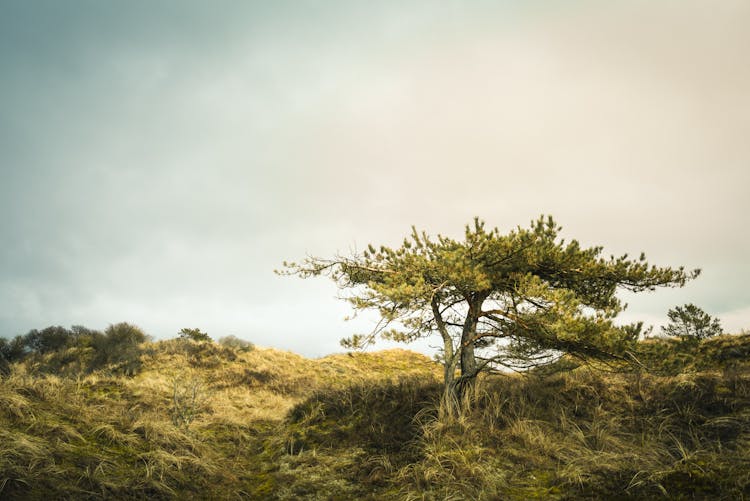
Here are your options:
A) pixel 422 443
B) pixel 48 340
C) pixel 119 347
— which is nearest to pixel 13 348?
pixel 48 340

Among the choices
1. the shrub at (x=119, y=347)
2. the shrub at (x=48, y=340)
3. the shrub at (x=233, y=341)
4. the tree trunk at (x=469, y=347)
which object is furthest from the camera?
the shrub at (x=233, y=341)

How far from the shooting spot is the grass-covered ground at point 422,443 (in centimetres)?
523

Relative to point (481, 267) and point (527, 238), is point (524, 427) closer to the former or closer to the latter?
point (481, 267)

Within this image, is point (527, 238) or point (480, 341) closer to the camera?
point (527, 238)

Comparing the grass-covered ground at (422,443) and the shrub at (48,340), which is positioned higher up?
the shrub at (48,340)

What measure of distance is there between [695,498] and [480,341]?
561 cm

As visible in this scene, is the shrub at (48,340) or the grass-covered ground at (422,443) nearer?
the grass-covered ground at (422,443)

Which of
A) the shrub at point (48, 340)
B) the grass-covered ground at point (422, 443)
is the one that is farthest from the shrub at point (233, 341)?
the grass-covered ground at point (422, 443)

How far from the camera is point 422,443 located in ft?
23.7

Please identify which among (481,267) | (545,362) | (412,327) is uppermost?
(481,267)

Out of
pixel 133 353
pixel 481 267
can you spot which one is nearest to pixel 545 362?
pixel 481 267

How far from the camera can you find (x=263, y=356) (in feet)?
76.5

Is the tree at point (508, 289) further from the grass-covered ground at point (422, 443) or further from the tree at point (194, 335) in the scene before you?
the tree at point (194, 335)

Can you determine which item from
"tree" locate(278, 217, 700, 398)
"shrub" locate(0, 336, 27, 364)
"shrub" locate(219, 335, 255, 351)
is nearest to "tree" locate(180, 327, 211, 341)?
"shrub" locate(219, 335, 255, 351)
